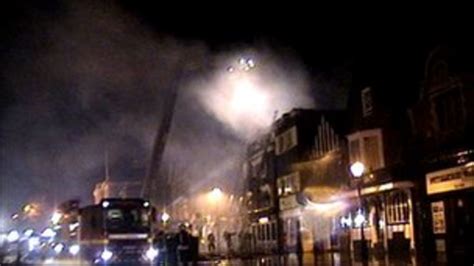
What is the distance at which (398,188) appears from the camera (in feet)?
101

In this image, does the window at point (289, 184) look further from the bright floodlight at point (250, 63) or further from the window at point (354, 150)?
the window at point (354, 150)

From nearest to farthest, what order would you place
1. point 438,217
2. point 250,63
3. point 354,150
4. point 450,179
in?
1. point 450,179
2. point 438,217
3. point 354,150
4. point 250,63

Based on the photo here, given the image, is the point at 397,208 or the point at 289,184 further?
the point at 289,184

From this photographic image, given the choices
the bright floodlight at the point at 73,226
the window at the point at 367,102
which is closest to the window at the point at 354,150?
the window at the point at 367,102

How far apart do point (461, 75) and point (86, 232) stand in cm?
1494

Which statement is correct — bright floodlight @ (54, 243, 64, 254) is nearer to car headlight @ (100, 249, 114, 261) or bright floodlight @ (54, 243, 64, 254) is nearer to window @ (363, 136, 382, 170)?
car headlight @ (100, 249, 114, 261)

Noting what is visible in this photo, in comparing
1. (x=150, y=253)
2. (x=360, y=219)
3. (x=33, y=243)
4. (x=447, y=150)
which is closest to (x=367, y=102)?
(x=447, y=150)

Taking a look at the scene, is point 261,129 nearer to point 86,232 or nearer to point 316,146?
point 316,146

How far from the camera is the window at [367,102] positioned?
35.4 meters

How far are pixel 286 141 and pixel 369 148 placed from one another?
51.9 feet

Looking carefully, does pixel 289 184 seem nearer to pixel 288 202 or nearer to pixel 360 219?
pixel 288 202

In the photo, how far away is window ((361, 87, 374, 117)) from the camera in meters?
35.4

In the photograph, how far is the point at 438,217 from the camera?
2877cm

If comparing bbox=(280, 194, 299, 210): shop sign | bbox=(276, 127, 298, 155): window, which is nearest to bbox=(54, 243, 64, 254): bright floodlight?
bbox=(280, 194, 299, 210): shop sign
